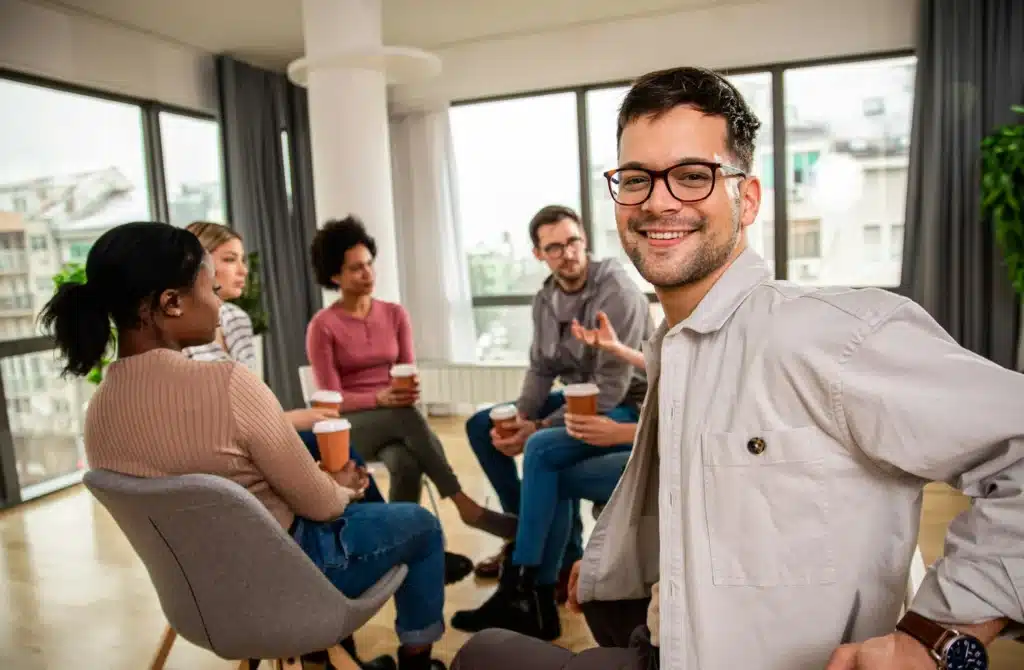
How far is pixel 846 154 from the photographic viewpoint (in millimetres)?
4941

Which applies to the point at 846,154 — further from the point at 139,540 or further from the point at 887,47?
the point at 139,540

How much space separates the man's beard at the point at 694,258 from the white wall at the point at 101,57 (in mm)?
4241

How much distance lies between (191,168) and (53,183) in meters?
1.02

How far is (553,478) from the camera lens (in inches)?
86.1

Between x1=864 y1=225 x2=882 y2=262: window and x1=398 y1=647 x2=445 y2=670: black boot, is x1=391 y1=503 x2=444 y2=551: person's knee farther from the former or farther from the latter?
x1=864 y1=225 x2=882 y2=262: window

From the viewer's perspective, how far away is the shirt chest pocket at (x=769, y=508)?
92 centimetres

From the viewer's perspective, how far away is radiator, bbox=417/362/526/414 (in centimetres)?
529

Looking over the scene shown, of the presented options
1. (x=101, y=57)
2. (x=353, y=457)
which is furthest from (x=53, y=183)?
(x=353, y=457)

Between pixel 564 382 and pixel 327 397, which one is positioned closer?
pixel 327 397

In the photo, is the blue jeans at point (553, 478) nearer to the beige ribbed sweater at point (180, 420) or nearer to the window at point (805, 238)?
the beige ribbed sweater at point (180, 420)

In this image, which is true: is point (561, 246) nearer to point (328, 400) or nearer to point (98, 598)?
point (328, 400)

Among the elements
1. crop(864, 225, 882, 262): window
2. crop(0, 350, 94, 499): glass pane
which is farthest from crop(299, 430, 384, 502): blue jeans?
crop(864, 225, 882, 262): window

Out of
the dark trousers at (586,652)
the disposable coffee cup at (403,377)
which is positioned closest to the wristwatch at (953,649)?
the dark trousers at (586,652)

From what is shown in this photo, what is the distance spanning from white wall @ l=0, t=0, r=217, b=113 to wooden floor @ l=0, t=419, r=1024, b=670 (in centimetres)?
249
